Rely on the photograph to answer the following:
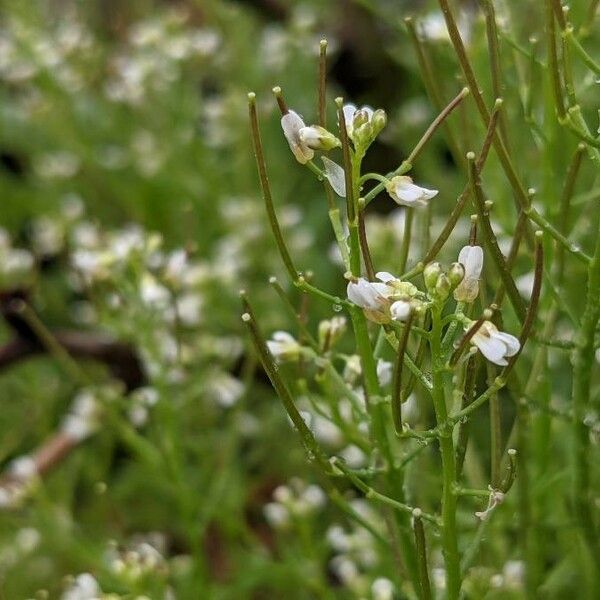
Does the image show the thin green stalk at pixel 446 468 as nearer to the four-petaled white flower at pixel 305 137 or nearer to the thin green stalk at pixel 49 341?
the four-petaled white flower at pixel 305 137

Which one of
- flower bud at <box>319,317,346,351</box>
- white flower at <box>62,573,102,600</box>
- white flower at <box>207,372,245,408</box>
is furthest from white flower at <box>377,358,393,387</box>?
white flower at <box>207,372,245,408</box>

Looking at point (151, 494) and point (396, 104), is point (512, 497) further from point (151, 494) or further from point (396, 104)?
point (396, 104)

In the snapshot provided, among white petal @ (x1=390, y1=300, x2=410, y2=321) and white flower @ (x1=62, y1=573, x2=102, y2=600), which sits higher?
white petal @ (x1=390, y1=300, x2=410, y2=321)

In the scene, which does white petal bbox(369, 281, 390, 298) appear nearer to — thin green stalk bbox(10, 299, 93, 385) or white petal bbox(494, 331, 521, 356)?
white petal bbox(494, 331, 521, 356)

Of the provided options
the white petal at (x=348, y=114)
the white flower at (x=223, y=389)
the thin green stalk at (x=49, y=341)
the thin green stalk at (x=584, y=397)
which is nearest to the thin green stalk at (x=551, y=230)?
the thin green stalk at (x=584, y=397)

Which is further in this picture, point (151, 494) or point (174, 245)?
point (174, 245)

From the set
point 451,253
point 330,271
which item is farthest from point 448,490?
point 330,271
